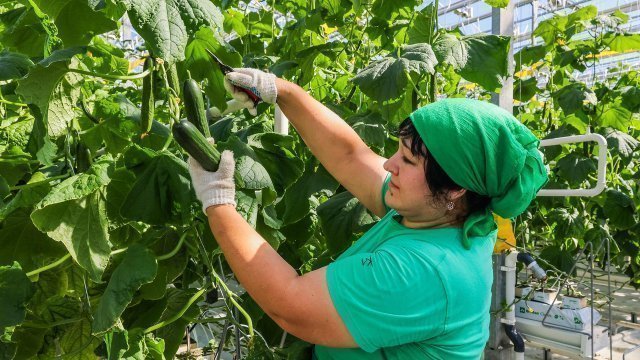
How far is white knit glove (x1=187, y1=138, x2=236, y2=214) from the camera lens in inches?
49.1

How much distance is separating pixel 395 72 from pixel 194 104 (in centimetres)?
65

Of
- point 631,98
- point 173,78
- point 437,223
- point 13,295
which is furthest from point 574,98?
point 13,295

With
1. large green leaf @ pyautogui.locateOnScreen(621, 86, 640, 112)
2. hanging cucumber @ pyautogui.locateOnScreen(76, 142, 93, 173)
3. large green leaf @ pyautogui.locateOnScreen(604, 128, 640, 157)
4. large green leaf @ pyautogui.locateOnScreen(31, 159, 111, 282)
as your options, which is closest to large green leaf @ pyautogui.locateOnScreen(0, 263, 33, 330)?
large green leaf @ pyautogui.locateOnScreen(31, 159, 111, 282)

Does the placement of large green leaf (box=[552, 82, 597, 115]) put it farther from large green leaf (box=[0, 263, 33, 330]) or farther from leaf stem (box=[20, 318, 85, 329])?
large green leaf (box=[0, 263, 33, 330])

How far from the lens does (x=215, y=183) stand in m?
1.25

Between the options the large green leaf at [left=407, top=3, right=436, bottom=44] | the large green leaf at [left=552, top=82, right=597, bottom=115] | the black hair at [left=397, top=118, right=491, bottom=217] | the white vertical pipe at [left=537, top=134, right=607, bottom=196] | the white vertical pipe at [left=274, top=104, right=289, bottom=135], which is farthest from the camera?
the large green leaf at [left=552, top=82, right=597, bottom=115]

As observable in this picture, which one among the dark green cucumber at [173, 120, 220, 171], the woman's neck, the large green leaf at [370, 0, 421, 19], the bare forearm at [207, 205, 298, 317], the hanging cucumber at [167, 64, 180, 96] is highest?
the hanging cucumber at [167, 64, 180, 96]

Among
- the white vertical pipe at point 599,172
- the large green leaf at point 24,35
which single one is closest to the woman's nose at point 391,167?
the large green leaf at point 24,35

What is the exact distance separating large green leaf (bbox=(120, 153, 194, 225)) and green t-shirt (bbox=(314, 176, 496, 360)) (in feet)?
1.19

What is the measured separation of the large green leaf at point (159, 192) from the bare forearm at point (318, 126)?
0.38 m

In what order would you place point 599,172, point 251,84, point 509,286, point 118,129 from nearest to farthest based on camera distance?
point 251,84 < point 118,129 < point 599,172 < point 509,286

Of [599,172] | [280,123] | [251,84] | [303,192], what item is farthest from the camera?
[599,172]

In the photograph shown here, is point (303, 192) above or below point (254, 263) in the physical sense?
below

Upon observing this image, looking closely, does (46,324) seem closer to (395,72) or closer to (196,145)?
(196,145)
